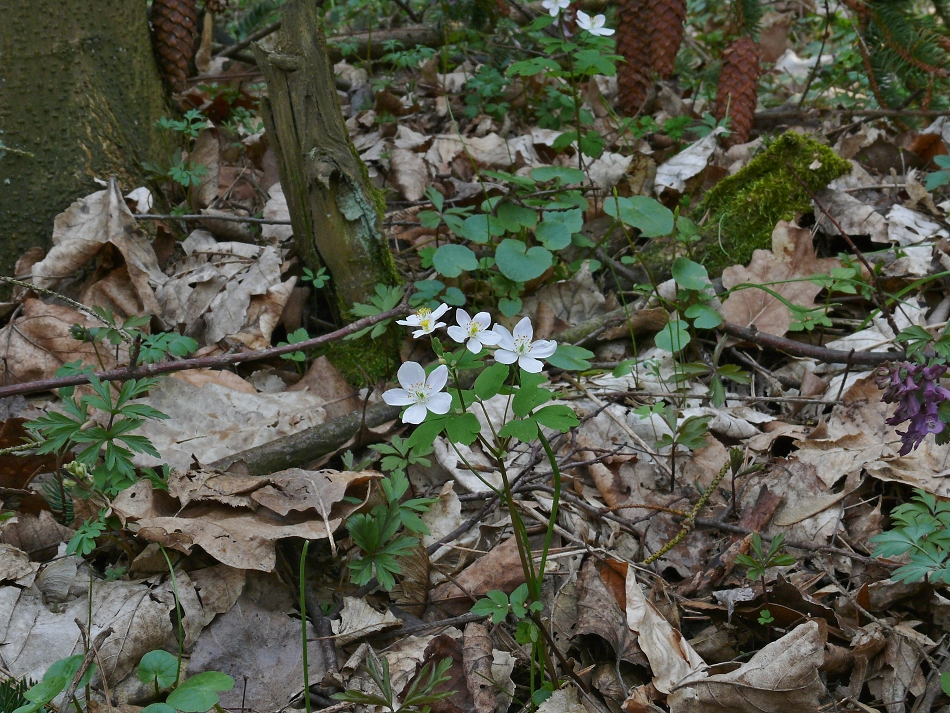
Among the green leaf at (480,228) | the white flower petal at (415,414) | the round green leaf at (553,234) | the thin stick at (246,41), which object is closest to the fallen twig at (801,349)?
the round green leaf at (553,234)

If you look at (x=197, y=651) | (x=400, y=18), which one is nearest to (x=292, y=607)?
(x=197, y=651)

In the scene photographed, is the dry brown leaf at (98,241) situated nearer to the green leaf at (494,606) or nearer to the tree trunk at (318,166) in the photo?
the tree trunk at (318,166)

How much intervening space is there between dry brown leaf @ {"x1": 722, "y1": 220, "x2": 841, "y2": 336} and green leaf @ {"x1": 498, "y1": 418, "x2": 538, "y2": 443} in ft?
5.13

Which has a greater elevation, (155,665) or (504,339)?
(504,339)

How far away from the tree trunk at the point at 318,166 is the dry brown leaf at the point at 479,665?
1.29 m

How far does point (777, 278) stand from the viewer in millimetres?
2586

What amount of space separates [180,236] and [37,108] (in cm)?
66

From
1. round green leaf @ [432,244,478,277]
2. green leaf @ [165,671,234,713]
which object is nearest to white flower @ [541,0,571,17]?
round green leaf @ [432,244,478,277]

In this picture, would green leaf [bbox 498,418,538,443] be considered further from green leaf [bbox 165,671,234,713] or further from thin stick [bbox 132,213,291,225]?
thin stick [bbox 132,213,291,225]

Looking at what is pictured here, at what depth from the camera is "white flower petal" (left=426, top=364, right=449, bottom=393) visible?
1.24m

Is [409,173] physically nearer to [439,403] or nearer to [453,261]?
[453,261]

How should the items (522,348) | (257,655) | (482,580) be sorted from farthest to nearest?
(482,580), (257,655), (522,348)

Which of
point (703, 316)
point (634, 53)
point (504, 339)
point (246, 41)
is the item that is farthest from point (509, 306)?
point (246, 41)

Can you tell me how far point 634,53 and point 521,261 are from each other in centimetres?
193
